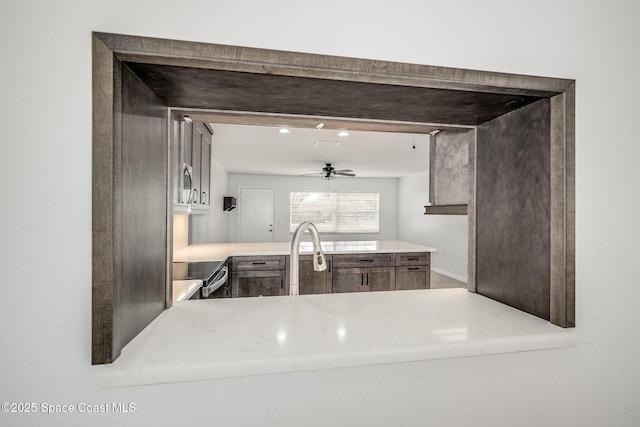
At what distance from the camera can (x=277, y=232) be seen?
8.31 meters

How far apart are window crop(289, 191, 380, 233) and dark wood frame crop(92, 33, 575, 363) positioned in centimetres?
745

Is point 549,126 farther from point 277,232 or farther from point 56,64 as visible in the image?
point 277,232

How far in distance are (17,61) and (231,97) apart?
0.42 metres

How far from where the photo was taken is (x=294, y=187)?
8.34 metres

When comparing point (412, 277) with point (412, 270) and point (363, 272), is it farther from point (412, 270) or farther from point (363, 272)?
point (363, 272)

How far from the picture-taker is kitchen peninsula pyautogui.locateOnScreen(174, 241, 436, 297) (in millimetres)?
3756

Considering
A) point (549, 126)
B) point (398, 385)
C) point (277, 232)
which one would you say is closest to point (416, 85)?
point (549, 126)

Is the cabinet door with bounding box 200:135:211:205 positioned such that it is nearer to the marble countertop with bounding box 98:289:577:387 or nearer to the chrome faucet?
the chrome faucet

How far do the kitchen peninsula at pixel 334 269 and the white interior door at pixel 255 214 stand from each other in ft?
13.0

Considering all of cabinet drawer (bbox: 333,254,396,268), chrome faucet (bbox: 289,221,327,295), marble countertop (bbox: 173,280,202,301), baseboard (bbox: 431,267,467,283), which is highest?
chrome faucet (bbox: 289,221,327,295)

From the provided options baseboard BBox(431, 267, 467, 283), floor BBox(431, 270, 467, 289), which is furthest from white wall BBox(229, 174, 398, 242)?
floor BBox(431, 270, 467, 289)

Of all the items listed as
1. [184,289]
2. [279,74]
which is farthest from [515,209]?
[184,289]

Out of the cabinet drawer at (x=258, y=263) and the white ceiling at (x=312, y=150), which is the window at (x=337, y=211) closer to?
the white ceiling at (x=312, y=150)

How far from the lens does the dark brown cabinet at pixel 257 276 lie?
371 centimetres
